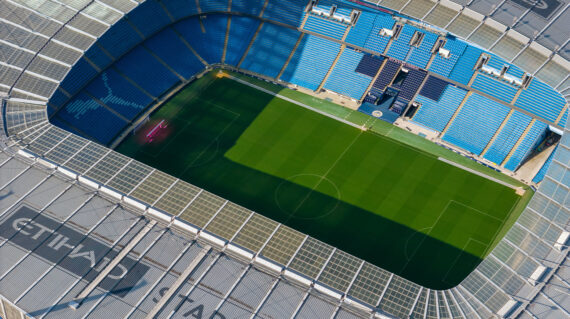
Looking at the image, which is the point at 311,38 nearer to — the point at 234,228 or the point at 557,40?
the point at 557,40

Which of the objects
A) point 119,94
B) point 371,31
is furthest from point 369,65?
point 119,94

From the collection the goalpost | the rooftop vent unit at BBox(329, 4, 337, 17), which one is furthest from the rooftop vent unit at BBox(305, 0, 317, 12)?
the goalpost

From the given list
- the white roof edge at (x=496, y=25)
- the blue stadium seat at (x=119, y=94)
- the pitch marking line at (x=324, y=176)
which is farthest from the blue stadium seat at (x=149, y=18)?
the white roof edge at (x=496, y=25)

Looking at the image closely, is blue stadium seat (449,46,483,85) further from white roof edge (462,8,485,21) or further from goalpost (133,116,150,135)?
goalpost (133,116,150,135)

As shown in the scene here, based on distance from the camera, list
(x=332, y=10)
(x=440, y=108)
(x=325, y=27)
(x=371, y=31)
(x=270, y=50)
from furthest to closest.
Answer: (x=270, y=50)
(x=325, y=27)
(x=332, y=10)
(x=371, y=31)
(x=440, y=108)

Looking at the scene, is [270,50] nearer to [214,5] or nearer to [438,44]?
[214,5]

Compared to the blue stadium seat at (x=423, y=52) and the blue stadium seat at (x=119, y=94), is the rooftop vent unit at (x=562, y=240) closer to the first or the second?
the blue stadium seat at (x=423, y=52)
